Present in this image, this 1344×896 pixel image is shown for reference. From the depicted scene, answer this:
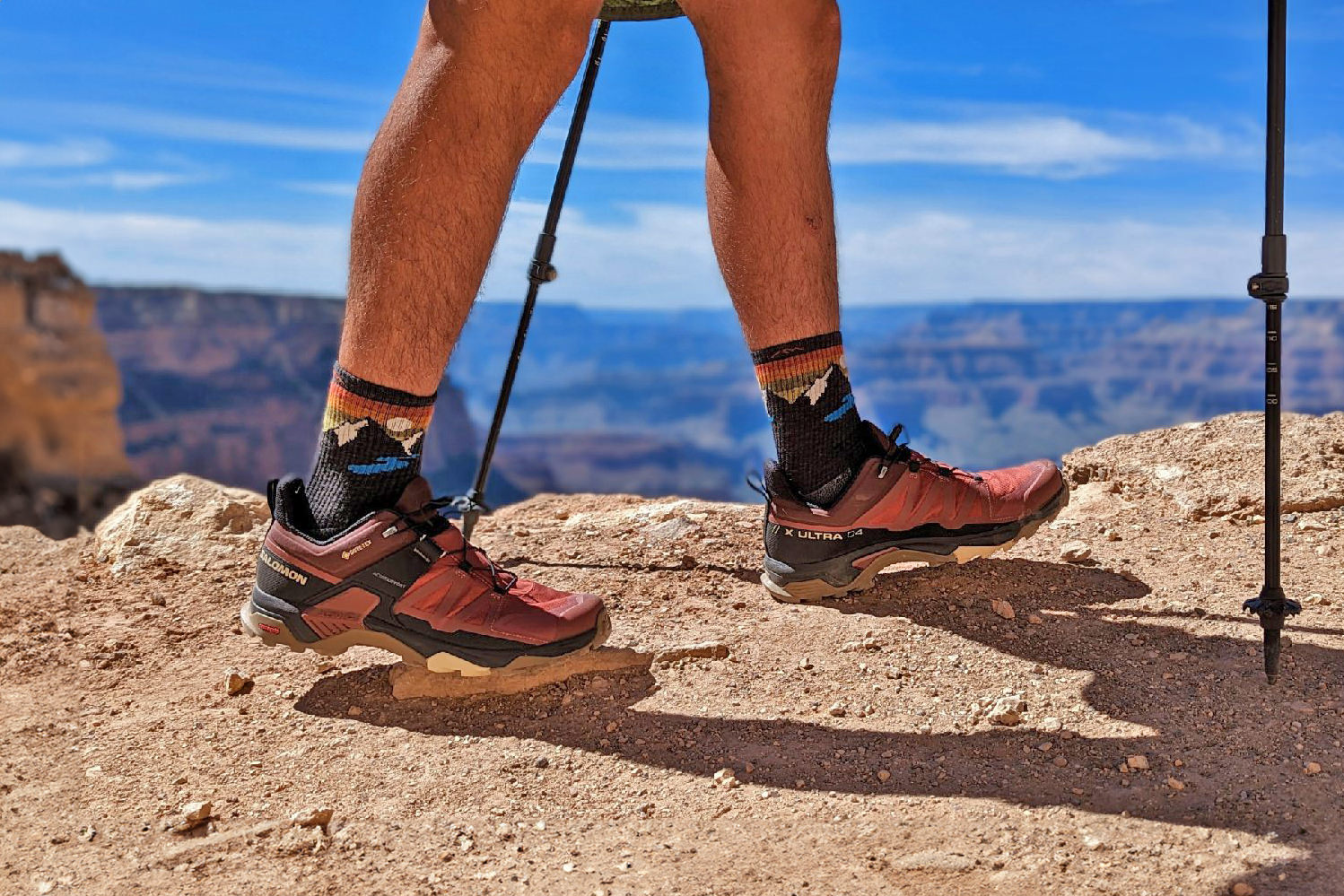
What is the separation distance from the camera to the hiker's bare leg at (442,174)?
149 cm

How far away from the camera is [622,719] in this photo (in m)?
1.59

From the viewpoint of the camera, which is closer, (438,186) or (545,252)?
(438,186)

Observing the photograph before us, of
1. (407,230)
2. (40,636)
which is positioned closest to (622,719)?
(407,230)

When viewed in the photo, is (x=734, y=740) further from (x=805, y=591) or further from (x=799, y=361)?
Answer: (x=799, y=361)

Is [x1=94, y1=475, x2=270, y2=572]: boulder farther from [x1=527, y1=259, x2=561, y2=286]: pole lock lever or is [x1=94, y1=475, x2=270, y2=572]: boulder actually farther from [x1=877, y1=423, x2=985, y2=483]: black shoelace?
[x1=877, y1=423, x2=985, y2=483]: black shoelace

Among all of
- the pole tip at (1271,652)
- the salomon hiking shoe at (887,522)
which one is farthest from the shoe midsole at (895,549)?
the pole tip at (1271,652)

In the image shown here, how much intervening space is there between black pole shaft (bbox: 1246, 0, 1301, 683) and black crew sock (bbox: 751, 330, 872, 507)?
64 cm

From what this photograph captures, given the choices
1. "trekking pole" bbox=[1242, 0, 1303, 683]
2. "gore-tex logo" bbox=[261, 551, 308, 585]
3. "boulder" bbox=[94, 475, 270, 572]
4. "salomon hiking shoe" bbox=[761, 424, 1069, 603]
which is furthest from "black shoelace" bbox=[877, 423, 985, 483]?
"boulder" bbox=[94, 475, 270, 572]

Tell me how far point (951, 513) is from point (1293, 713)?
0.64 meters

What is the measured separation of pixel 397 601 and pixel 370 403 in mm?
313

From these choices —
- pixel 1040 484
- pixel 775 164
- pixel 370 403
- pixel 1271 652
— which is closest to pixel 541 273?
pixel 775 164

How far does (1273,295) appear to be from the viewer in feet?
5.00

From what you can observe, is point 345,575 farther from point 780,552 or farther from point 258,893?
point 780,552

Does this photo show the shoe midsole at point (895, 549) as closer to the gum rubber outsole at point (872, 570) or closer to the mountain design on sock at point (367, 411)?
the gum rubber outsole at point (872, 570)
